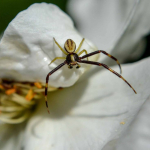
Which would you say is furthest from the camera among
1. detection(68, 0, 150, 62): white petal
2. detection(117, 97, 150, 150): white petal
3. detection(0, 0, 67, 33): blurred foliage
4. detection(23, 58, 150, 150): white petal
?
detection(0, 0, 67, 33): blurred foliage

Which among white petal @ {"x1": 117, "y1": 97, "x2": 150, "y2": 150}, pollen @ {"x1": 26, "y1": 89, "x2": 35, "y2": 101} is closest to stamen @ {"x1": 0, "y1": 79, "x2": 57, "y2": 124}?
pollen @ {"x1": 26, "y1": 89, "x2": 35, "y2": 101}

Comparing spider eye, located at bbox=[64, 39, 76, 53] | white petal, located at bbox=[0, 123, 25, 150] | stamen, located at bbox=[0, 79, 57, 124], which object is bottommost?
white petal, located at bbox=[0, 123, 25, 150]

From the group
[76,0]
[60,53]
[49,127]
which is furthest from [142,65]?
[76,0]

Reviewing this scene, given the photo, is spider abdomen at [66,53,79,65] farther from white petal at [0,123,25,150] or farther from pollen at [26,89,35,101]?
white petal at [0,123,25,150]

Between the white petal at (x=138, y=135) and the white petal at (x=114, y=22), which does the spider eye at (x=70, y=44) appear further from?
the white petal at (x=138, y=135)

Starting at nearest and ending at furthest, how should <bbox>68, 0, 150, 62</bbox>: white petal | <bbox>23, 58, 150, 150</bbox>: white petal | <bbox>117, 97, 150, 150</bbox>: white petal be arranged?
1. <bbox>117, 97, 150, 150</bbox>: white petal
2. <bbox>23, 58, 150, 150</bbox>: white petal
3. <bbox>68, 0, 150, 62</bbox>: white petal

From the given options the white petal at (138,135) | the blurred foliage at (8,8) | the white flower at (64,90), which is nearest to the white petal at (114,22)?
the white flower at (64,90)

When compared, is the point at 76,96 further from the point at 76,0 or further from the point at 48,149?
the point at 76,0
